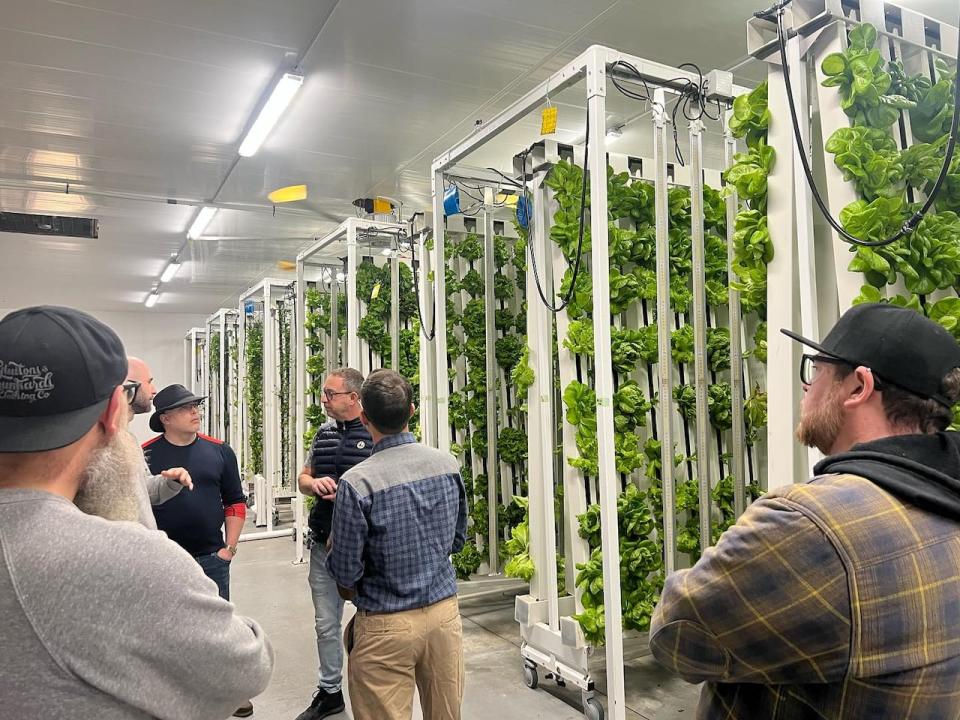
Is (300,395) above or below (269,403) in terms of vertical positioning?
above

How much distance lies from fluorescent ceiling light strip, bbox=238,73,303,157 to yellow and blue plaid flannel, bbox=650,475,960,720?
5.08 meters

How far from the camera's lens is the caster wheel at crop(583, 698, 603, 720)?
3.24 m

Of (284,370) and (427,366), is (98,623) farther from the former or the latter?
(284,370)

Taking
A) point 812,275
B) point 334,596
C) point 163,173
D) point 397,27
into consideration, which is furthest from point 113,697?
point 163,173

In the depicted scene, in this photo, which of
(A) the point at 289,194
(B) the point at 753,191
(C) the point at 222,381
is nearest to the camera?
(B) the point at 753,191

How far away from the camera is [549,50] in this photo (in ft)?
16.9

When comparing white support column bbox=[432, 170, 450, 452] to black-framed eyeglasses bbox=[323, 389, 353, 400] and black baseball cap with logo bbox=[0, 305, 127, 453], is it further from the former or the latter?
black baseball cap with logo bbox=[0, 305, 127, 453]

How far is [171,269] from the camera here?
12.0m

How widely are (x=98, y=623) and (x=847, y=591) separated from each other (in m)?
1.07

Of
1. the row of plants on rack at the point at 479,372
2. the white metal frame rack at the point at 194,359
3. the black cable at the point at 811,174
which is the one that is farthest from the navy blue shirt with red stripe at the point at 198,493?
the white metal frame rack at the point at 194,359

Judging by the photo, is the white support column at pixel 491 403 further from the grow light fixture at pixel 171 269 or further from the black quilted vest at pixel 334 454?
the grow light fixture at pixel 171 269

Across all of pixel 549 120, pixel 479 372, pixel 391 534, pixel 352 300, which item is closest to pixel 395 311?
pixel 352 300

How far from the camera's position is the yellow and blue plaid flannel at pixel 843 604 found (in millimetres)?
1049

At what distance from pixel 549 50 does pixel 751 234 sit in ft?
10.8
